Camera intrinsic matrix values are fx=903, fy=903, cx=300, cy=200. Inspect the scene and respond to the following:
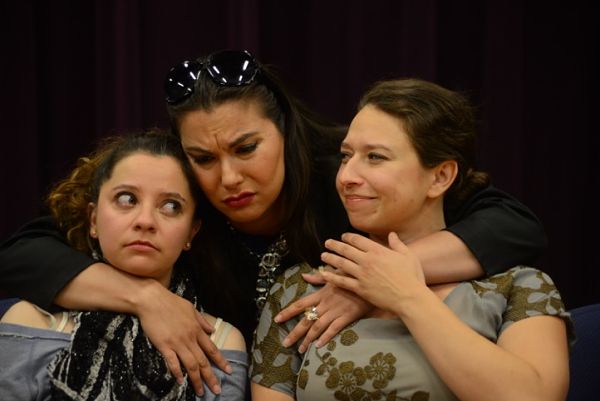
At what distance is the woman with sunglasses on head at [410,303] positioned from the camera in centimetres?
168

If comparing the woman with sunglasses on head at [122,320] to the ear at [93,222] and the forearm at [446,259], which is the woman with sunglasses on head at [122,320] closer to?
the ear at [93,222]

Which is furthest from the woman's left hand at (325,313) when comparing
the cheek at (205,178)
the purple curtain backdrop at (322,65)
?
the purple curtain backdrop at (322,65)

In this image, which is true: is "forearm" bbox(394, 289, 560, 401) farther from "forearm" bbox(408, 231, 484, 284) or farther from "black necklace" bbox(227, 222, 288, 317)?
"black necklace" bbox(227, 222, 288, 317)

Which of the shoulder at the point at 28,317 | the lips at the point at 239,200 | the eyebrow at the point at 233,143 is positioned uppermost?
the eyebrow at the point at 233,143

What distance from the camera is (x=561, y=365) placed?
5.65 feet

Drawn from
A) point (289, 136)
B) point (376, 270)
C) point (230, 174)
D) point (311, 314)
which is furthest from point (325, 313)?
point (289, 136)

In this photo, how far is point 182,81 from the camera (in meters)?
2.08

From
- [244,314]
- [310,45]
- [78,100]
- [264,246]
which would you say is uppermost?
[310,45]

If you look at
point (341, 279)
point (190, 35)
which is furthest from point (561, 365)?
point (190, 35)

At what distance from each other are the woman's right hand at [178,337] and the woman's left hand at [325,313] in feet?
0.54

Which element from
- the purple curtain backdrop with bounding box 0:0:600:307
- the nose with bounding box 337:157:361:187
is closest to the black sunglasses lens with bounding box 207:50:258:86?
the nose with bounding box 337:157:361:187

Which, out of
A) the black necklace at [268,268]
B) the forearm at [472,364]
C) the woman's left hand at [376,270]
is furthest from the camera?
the black necklace at [268,268]

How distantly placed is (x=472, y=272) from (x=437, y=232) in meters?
0.12

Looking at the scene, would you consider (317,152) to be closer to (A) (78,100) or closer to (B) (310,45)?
(B) (310,45)
